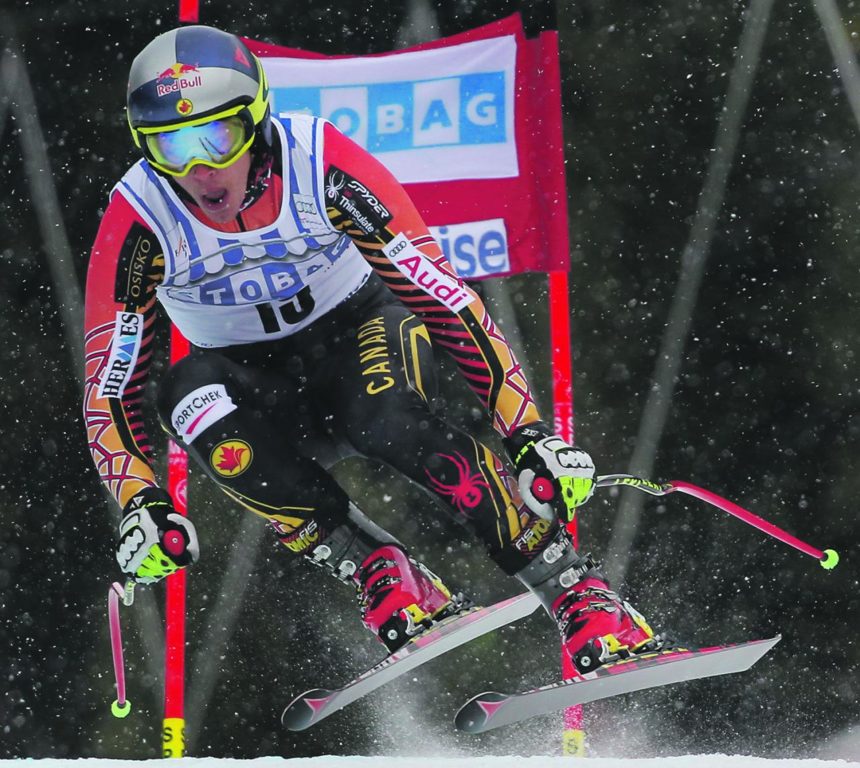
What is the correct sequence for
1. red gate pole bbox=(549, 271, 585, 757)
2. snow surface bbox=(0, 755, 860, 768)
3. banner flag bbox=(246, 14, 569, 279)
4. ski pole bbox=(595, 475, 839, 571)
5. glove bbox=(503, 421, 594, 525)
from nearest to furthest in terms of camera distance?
snow surface bbox=(0, 755, 860, 768) < glove bbox=(503, 421, 594, 525) < ski pole bbox=(595, 475, 839, 571) < red gate pole bbox=(549, 271, 585, 757) < banner flag bbox=(246, 14, 569, 279)

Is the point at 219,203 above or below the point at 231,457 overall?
above

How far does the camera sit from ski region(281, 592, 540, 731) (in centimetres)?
286

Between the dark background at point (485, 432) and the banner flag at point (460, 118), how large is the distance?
0.76 metres

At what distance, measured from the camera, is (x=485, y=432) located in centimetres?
547

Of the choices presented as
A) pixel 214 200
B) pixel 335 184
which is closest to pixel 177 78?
pixel 214 200

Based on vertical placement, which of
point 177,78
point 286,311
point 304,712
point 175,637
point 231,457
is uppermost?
point 177,78

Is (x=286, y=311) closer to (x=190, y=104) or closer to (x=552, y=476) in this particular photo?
(x=190, y=104)

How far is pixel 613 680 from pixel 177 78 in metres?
1.55

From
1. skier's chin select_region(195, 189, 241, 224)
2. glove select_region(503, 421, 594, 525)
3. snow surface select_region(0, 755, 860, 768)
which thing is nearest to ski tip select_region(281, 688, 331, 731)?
snow surface select_region(0, 755, 860, 768)

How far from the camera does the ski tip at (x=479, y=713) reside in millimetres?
2602

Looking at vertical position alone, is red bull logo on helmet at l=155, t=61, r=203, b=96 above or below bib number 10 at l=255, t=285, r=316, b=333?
above

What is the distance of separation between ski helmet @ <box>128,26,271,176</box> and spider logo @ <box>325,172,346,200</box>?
0.20m

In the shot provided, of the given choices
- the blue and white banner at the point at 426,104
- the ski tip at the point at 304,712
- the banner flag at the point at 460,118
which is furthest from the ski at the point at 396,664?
the blue and white banner at the point at 426,104

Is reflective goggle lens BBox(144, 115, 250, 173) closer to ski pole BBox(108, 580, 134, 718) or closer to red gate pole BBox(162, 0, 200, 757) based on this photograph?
ski pole BBox(108, 580, 134, 718)
